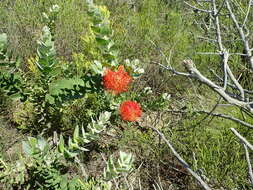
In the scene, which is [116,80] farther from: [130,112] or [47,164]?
[47,164]

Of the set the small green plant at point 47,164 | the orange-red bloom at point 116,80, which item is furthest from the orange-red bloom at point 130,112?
the small green plant at point 47,164

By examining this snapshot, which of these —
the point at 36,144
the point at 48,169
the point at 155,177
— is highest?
the point at 36,144

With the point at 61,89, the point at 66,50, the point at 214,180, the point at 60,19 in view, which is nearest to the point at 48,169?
the point at 61,89

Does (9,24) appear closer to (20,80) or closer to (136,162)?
(20,80)

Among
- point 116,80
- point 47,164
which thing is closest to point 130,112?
point 116,80

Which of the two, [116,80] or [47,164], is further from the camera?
[116,80]

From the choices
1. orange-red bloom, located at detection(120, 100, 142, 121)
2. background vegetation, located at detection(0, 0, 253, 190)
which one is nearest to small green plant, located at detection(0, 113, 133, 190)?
background vegetation, located at detection(0, 0, 253, 190)

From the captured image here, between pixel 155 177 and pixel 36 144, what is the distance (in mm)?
1019

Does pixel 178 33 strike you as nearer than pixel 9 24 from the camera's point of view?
No

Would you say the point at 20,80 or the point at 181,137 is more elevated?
the point at 20,80

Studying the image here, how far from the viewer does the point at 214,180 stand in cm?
228

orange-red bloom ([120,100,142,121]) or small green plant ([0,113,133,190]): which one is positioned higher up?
orange-red bloom ([120,100,142,121])

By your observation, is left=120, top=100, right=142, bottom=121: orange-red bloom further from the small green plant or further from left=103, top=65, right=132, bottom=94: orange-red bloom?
the small green plant

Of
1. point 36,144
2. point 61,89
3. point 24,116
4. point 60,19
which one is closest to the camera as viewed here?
point 36,144
